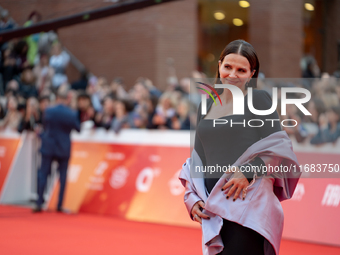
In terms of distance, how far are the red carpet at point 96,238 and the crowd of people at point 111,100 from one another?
64.1 inches

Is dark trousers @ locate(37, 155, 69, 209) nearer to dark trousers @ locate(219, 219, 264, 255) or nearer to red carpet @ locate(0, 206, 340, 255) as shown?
red carpet @ locate(0, 206, 340, 255)

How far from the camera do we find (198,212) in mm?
2734

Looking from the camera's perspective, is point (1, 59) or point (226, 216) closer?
point (226, 216)

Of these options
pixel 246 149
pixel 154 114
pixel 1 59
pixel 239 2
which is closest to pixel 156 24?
pixel 239 2

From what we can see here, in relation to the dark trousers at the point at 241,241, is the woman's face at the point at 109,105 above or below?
above

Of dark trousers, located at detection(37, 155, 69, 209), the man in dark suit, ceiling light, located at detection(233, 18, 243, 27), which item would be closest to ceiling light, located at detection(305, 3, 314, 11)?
ceiling light, located at detection(233, 18, 243, 27)

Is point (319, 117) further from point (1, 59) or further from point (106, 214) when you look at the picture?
point (1, 59)

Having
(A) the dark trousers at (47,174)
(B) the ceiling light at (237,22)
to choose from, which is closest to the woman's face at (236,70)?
(A) the dark trousers at (47,174)

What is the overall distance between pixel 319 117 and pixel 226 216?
15.2 ft

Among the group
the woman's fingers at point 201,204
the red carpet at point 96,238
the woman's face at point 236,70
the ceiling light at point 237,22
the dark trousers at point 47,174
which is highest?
the ceiling light at point 237,22

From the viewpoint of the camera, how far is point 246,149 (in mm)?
2695

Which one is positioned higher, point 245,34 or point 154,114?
point 245,34

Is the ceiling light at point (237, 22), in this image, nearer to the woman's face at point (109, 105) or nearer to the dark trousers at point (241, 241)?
the woman's face at point (109, 105)

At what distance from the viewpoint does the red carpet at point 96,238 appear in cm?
585
